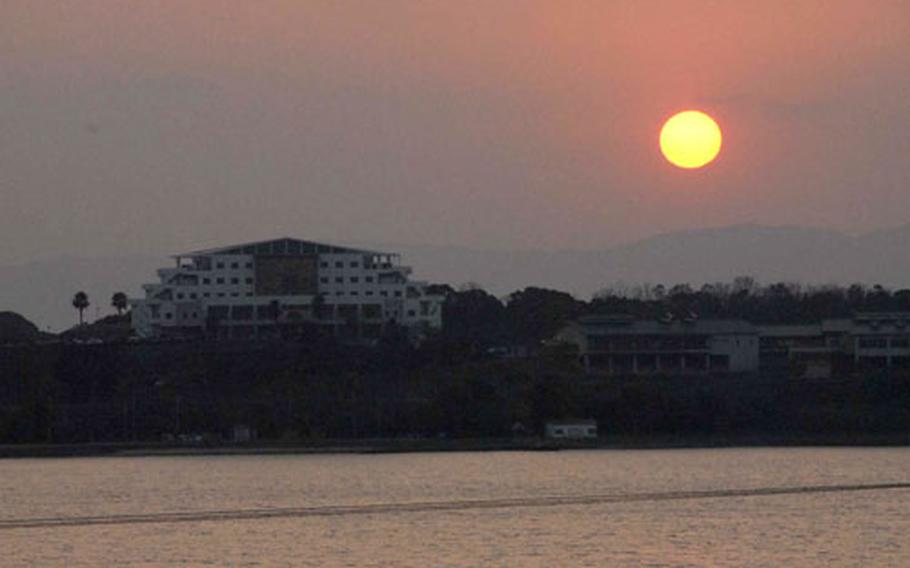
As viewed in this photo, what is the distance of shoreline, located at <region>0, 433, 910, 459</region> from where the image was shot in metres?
111

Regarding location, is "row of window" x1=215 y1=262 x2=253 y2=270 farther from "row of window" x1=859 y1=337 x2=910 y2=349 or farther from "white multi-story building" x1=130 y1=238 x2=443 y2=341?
"row of window" x1=859 y1=337 x2=910 y2=349

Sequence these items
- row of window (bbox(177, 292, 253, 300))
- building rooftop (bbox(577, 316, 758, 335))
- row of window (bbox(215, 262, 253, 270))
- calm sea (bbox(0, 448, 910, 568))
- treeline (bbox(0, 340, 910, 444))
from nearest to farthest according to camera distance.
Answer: calm sea (bbox(0, 448, 910, 568)) → treeline (bbox(0, 340, 910, 444)) → building rooftop (bbox(577, 316, 758, 335)) → row of window (bbox(177, 292, 253, 300)) → row of window (bbox(215, 262, 253, 270))

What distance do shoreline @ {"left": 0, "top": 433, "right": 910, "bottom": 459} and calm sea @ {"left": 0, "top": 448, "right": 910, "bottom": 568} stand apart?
6202 millimetres

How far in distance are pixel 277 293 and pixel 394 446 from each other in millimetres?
38590

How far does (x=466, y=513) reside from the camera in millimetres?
72562

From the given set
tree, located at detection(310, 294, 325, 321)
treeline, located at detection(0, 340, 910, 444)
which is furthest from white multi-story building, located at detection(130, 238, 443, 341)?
treeline, located at detection(0, 340, 910, 444)

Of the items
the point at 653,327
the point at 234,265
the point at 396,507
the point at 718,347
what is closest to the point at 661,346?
the point at 653,327

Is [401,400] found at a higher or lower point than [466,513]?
higher

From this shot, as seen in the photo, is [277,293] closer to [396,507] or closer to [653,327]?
[653,327]

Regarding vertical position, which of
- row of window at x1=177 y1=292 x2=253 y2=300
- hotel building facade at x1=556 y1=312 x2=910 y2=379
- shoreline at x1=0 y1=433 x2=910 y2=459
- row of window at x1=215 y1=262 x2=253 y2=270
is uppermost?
row of window at x1=215 y1=262 x2=253 y2=270

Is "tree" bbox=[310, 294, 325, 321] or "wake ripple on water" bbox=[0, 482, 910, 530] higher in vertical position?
"tree" bbox=[310, 294, 325, 321]

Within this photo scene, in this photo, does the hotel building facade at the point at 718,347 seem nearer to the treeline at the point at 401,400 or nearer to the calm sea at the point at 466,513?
the treeline at the point at 401,400

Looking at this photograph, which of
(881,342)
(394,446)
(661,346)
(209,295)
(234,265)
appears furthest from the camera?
(234,265)

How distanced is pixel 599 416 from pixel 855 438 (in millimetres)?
12804
